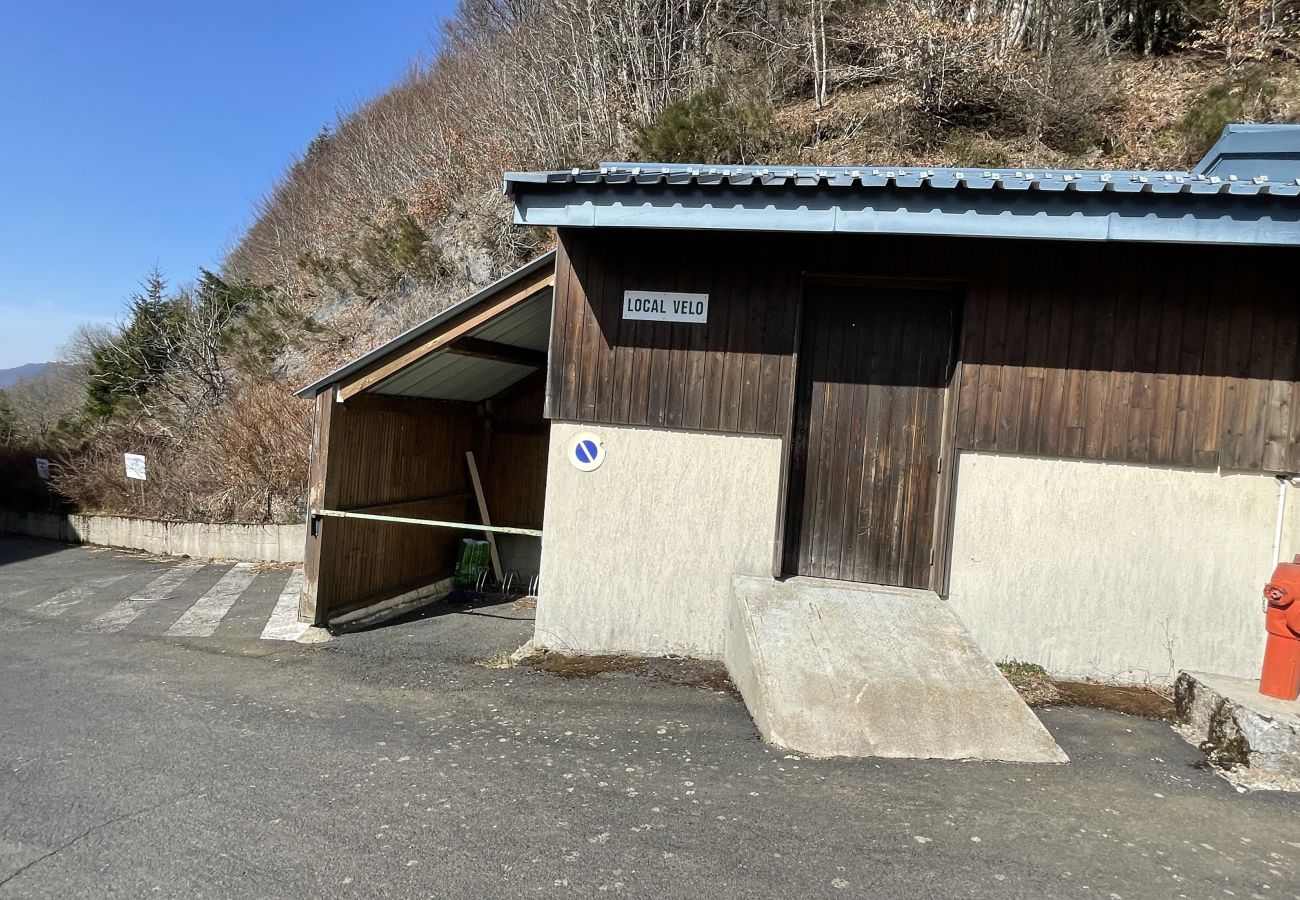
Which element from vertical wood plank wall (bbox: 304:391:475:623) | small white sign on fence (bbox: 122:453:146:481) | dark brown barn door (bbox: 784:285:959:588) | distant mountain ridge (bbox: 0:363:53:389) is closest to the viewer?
dark brown barn door (bbox: 784:285:959:588)

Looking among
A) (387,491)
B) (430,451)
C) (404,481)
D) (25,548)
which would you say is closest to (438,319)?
(387,491)

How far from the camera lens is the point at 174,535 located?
13281mm

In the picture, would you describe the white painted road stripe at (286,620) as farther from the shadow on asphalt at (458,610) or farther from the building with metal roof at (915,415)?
the building with metal roof at (915,415)

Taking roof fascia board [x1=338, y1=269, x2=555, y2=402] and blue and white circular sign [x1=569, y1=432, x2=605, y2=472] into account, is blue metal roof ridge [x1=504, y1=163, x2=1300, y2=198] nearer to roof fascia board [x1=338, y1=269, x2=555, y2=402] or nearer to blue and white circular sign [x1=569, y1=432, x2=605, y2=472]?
roof fascia board [x1=338, y1=269, x2=555, y2=402]

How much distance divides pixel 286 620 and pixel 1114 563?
796cm

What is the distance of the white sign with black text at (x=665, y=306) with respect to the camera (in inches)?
252

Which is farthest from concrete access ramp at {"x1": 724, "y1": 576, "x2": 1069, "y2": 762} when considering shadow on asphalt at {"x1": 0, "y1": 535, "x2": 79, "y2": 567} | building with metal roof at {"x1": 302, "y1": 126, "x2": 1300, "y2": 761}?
shadow on asphalt at {"x1": 0, "y1": 535, "x2": 79, "y2": 567}

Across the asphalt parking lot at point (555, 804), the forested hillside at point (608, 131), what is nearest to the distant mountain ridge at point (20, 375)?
the forested hillside at point (608, 131)

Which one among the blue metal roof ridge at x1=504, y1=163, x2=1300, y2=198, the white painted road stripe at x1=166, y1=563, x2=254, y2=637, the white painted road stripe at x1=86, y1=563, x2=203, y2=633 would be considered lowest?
the white painted road stripe at x1=86, y1=563, x2=203, y2=633

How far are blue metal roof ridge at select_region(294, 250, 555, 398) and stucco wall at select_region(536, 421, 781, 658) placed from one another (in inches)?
59.6

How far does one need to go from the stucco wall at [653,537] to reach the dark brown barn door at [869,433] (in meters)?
0.46

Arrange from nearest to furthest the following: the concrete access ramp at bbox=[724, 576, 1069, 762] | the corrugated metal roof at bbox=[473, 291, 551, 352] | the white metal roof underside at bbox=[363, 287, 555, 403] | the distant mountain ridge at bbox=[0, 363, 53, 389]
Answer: the concrete access ramp at bbox=[724, 576, 1069, 762] < the corrugated metal roof at bbox=[473, 291, 551, 352] < the white metal roof underside at bbox=[363, 287, 555, 403] < the distant mountain ridge at bbox=[0, 363, 53, 389]

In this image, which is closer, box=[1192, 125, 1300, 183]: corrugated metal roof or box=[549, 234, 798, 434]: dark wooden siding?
box=[549, 234, 798, 434]: dark wooden siding

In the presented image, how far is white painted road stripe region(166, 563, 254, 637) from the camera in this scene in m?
8.06
